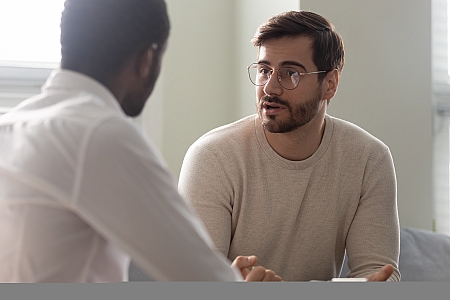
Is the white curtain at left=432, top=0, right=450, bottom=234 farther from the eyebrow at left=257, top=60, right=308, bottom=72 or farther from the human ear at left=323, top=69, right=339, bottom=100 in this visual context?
the eyebrow at left=257, top=60, right=308, bottom=72

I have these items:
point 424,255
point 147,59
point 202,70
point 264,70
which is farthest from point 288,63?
point 424,255

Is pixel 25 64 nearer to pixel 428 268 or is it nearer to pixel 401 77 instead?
pixel 401 77

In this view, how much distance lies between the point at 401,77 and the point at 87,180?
3.56 ft

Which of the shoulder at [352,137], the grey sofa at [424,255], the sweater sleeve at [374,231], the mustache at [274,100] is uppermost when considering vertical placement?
the mustache at [274,100]

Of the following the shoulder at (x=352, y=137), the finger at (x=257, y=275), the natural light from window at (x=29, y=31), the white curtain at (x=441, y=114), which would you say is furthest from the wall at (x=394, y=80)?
the finger at (x=257, y=275)

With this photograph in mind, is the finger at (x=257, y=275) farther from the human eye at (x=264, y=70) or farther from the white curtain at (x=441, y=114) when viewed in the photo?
the white curtain at (x=441, y=114)

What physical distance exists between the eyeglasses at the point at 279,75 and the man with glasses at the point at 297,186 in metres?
0.02

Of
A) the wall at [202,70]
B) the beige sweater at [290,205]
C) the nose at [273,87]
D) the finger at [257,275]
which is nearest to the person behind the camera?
the finger at [257,275]

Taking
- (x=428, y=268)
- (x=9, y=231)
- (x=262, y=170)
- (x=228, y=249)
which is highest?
(x=9, y=231)

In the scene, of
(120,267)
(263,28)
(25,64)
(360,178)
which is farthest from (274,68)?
(120,267)

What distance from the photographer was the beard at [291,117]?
907 mm

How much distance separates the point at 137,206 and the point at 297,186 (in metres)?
0.64

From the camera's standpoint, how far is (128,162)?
0.38m

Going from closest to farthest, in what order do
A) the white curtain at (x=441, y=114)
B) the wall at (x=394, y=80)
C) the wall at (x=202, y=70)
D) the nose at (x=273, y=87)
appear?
the wall at (x=202, y=70)
the nose at (x=273, y=87)
the wall at (x=394, y=80)
the white curtain at (x=441, y=114)
